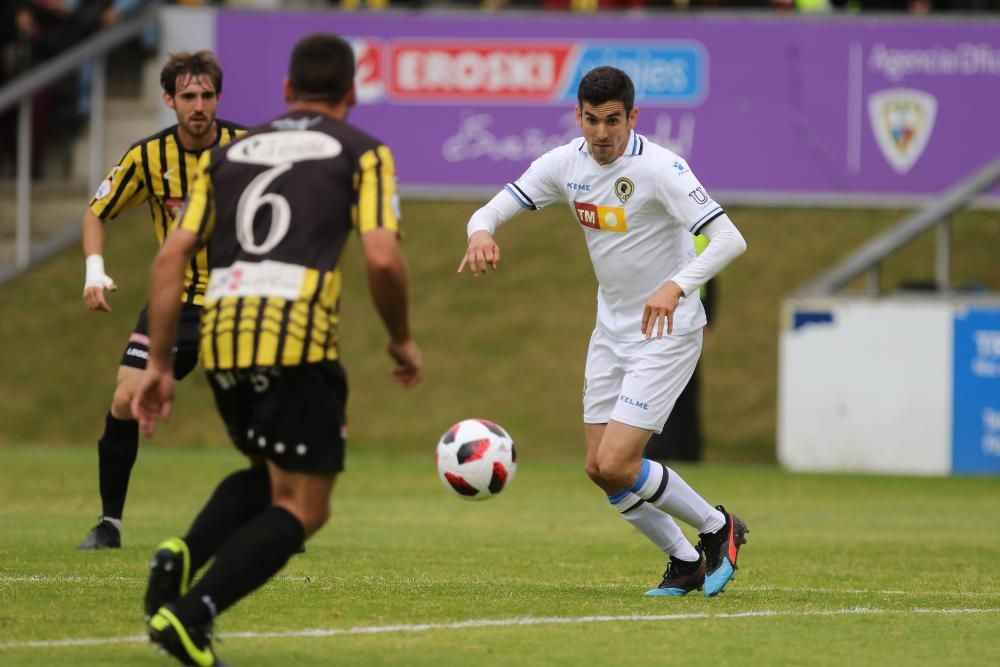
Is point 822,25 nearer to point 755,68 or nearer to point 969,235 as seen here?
point 755,68

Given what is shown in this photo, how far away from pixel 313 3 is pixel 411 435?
697 cm

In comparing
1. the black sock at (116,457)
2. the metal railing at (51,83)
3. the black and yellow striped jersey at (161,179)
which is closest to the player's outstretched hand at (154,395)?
the black and yellow striped jersey at (161,179)

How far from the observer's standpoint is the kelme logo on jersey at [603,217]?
7.88m

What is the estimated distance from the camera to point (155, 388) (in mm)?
5656

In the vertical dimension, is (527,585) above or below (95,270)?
below

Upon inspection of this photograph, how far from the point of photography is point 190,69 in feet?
28.3

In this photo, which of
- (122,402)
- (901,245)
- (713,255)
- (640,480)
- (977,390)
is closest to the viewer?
(713,255)

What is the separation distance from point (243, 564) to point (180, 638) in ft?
1.02

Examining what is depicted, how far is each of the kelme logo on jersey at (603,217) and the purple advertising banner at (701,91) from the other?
12054 millimetres

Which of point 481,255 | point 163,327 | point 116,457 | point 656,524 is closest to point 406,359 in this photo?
point 163,327

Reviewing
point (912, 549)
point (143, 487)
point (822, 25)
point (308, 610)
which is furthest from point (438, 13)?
point (308, 610)

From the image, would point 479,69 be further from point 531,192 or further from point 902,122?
point 531,192

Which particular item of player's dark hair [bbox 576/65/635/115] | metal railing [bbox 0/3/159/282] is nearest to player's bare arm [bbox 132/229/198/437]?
player's dark hair [bbox 576/65/635/115]

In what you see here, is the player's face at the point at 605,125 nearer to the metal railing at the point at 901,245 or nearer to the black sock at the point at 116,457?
the black sock at the point at 116,457
